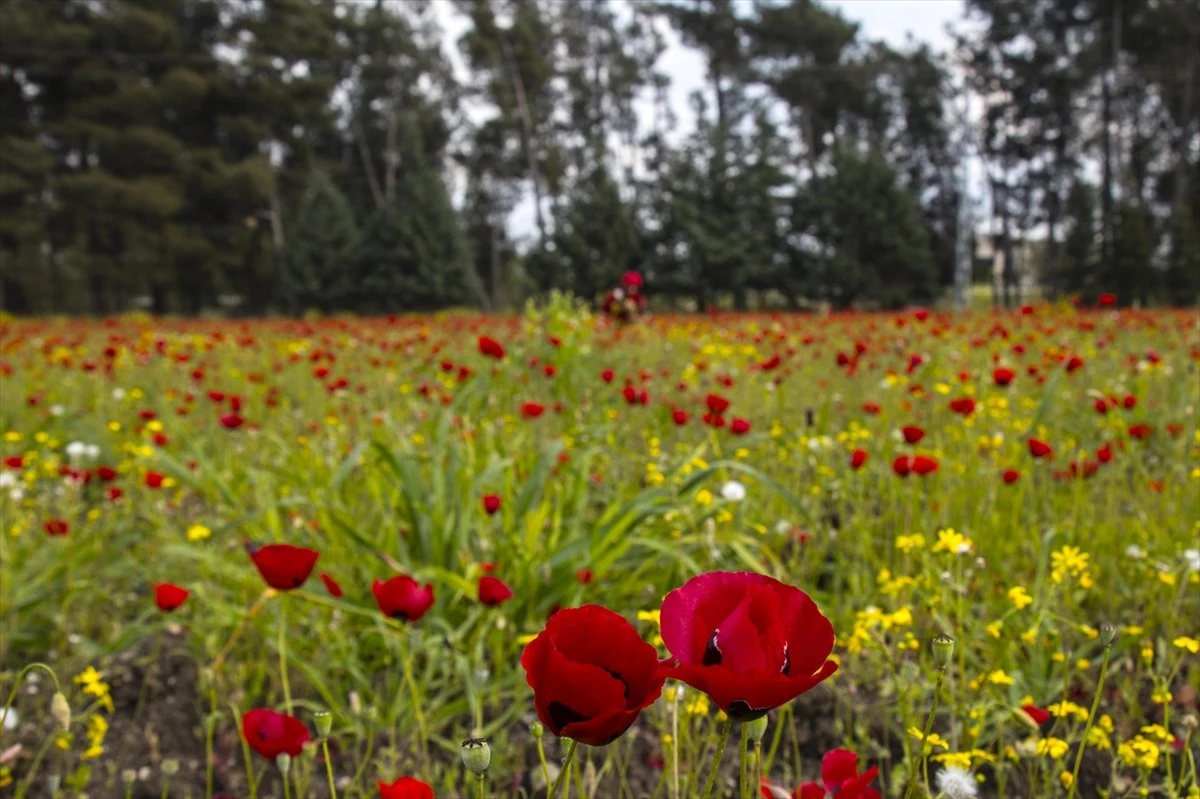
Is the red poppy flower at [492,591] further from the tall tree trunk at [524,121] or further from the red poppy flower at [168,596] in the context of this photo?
the tall tree trunk at [524,121]

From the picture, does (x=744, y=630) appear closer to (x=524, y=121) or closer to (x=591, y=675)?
(x=591, y=675)

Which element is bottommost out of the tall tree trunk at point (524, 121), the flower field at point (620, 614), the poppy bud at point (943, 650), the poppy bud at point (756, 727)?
the flower field at point (620, 614)

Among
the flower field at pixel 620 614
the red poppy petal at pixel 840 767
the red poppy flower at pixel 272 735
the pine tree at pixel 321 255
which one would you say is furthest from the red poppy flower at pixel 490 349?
the pine tree at pixel 321 255

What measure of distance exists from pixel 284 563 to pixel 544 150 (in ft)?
95.9

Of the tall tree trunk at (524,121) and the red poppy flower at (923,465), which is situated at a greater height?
the tall tree trunk at (524,121)

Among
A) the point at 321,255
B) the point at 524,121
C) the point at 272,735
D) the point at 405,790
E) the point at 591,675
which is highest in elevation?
the point at 524,121

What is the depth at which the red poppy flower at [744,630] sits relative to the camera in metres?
0.52

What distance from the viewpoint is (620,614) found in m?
1.15

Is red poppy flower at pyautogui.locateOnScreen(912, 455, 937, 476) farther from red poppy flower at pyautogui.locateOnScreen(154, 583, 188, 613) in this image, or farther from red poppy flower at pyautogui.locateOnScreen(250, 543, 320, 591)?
red poppy flower at pyautogui.locateOnScreen(154, 583, 188, 613)

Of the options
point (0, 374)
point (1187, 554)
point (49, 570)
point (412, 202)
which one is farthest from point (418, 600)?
point (412, 202)

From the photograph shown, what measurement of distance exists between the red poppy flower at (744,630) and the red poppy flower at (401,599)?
2.27ft

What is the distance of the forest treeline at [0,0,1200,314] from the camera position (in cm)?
2197

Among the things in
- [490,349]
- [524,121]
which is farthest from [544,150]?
[490,349]

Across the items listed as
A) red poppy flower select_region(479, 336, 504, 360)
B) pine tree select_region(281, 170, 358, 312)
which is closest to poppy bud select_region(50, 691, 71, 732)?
red poppy flower select_region(479, 336, 504, 360)
